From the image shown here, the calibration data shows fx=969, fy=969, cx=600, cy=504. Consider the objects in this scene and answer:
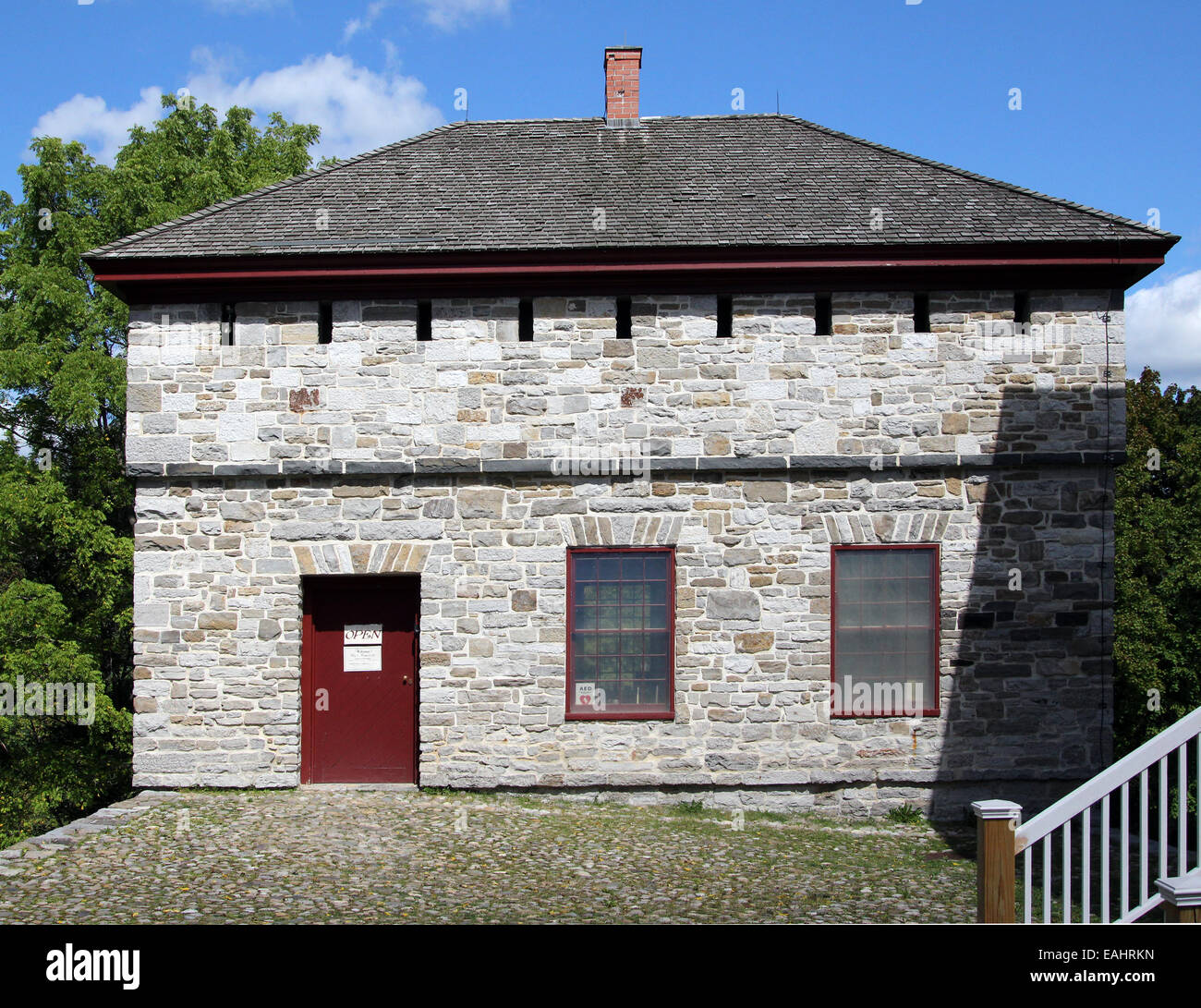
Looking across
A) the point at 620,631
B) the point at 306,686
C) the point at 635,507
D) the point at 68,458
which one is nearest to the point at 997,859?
the point at 620,631

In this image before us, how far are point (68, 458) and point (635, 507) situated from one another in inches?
484

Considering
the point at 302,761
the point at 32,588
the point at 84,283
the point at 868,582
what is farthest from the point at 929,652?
the point at 84,283

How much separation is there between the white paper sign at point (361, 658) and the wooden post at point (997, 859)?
6.15 metres

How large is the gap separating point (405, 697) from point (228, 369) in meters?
3.70

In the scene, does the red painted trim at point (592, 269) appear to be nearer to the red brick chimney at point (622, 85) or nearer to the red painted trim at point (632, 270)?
the red painted trim at point (632, 270)

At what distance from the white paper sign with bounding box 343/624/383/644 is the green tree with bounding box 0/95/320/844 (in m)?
7.36

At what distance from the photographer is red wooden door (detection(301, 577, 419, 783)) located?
9625 millimetres

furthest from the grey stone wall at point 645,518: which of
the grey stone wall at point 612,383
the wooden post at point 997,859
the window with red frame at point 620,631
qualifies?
the wooden post at point 997,859

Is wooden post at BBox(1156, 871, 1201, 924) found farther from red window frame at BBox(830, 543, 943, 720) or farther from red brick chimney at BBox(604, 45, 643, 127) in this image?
red brick chimney at BBox(604, 45, 643, 127)

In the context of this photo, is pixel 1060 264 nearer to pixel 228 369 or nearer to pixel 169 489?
pixel 228 369

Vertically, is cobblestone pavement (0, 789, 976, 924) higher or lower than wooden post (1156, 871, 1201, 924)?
lower

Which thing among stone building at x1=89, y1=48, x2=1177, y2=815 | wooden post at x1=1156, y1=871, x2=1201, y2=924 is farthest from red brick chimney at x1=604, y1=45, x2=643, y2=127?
wooden post at x1=1156, y1=871, x2=1201, y2=924

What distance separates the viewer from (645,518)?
9406 millimetres

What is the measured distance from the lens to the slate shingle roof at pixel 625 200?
31.4ft
